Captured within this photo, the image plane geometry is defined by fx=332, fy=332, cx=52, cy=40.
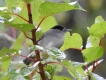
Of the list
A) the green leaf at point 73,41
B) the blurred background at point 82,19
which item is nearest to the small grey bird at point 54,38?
the green leaf at point 73,41

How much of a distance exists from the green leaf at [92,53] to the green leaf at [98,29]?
50mm

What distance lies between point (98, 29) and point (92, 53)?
9 centimetres

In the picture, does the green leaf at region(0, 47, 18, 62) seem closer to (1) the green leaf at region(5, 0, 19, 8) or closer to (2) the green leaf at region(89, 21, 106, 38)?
(1) the green leaf at region(5, 0, 19, 8)

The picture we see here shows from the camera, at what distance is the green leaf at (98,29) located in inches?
44.7

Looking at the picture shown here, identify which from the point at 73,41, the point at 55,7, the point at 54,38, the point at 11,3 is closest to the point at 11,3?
the point at 11,3

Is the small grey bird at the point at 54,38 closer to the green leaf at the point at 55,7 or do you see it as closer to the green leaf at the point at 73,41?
the green leaf at the point at 73,41

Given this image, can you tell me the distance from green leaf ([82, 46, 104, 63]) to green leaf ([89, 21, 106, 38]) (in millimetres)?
50

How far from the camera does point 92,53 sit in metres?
1.17

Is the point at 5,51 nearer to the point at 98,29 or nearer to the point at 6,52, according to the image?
the point at 6,52

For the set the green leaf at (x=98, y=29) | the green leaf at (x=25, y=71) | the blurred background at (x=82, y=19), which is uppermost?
the green leaf at (x=98, y=29)

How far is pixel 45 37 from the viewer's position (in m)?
1.98

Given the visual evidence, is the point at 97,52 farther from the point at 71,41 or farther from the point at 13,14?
the point at 13,14

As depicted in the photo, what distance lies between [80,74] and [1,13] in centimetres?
37

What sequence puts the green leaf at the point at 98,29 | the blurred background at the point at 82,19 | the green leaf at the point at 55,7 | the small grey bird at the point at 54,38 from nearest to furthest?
the green leaf at the point at 55,7, the green leaf at the point at 98,29, the small grey bird at the point at 54,38, the blurred background at the point at 82,19
